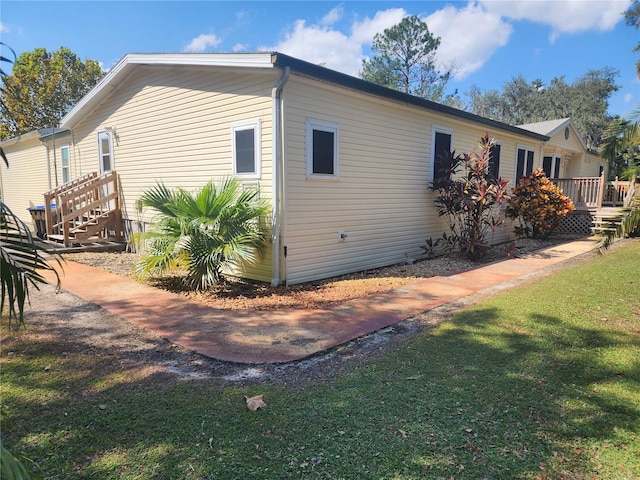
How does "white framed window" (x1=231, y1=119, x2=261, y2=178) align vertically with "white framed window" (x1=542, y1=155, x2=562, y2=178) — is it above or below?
below

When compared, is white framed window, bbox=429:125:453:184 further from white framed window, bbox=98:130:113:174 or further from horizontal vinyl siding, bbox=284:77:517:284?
white framed window, bbox=98:130:113:174

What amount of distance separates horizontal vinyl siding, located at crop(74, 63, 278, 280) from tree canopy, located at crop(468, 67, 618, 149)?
40412 mm

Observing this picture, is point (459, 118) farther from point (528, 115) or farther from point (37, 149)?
point (528, 115)

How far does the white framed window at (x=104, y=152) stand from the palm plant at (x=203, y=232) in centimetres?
572

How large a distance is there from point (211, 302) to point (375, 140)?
4.72 meters

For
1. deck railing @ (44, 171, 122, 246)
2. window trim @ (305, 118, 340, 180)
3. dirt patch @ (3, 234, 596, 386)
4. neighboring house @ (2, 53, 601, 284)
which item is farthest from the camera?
deck railing @ (44, 171, 122, 246)

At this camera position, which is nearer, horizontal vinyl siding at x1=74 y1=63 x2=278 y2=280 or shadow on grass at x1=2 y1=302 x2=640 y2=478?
shadow on grass at x1=2 y1=302 x2=640 y2=478

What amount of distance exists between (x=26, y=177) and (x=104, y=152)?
8466 millimetres

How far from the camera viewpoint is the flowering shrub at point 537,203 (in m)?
11.7

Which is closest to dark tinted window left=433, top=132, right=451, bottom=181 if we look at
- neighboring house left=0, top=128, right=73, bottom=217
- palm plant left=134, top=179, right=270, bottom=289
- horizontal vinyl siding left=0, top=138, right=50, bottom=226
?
palm plant left=134, top=179, right=270, bottom=289

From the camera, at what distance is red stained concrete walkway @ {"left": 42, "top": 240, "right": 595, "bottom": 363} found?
4094 mm

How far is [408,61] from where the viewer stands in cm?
3678

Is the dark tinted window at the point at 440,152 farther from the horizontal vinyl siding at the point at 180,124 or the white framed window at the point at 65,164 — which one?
the white framed window at the point at 65,164

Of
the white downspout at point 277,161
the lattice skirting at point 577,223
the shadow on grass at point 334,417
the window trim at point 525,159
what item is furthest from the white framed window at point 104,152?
the lattice skirting at point 577,223
